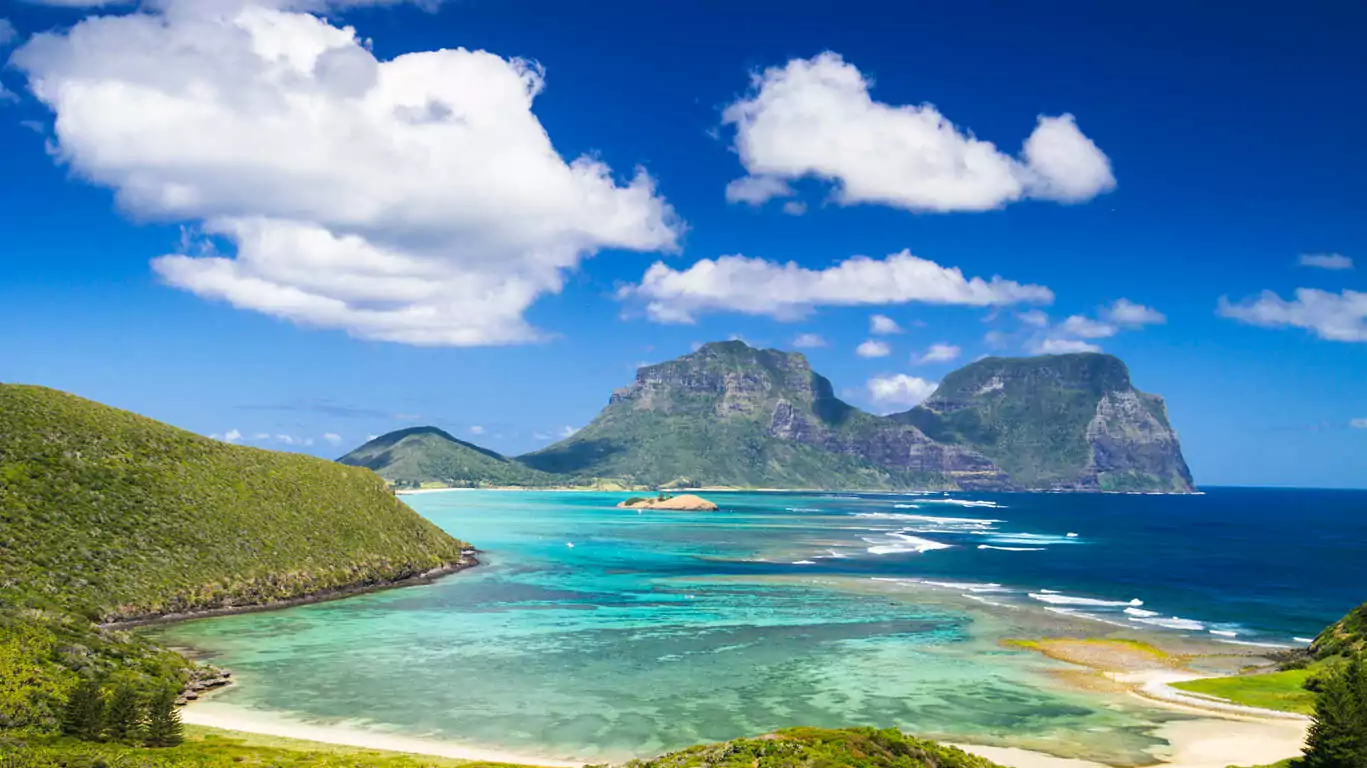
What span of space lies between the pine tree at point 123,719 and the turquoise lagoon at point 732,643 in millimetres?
10204

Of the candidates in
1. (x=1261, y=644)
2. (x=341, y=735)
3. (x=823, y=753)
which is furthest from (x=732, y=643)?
(x=1261, y=644)

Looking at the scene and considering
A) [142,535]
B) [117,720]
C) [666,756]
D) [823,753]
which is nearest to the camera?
[823,753]

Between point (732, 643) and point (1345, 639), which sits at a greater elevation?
point (1345, 639)

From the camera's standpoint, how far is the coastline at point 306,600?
68062 mm

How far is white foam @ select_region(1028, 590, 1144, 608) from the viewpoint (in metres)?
93.2

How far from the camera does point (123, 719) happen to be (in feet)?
121

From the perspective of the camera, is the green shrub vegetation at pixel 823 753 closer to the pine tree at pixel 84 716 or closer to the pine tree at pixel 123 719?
the pine tree at pixel 123 719

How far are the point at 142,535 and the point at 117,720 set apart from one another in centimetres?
4613

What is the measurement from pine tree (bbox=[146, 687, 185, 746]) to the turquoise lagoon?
29.1ft

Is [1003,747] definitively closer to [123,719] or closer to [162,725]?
[162,725]

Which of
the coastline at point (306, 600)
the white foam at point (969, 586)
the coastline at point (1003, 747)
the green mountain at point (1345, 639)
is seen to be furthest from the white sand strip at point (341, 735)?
the white foam at point (969, 586)

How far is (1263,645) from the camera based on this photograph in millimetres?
71812

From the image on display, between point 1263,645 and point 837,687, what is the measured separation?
41.7 metres

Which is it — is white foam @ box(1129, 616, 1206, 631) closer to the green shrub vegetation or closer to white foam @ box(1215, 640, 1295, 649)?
white foam @ box(1215, 640, 1295, 649)
